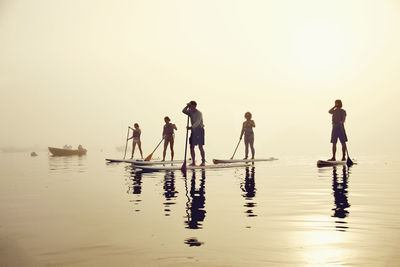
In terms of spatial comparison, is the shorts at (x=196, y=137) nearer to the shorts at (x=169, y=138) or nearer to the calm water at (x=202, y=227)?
the shorts at (x=169, y=138)

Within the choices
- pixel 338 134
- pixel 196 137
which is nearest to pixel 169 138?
pixel 196 137

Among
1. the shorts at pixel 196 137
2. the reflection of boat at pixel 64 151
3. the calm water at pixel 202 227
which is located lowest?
the calm water at pixel 202 227

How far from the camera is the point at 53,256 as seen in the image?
486 cm

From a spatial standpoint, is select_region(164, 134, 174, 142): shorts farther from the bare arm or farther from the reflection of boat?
the reflection of boat

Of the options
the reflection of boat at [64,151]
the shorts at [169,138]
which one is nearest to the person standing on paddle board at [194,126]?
the shorts at [169,138]

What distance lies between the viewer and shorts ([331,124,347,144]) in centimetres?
2058

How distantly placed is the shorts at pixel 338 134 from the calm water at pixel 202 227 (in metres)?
9.44

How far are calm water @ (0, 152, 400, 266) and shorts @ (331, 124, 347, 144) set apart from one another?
9441 millimetres

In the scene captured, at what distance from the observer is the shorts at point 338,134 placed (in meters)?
20.6

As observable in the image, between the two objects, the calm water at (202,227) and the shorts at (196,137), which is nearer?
the calm water at (202,227)

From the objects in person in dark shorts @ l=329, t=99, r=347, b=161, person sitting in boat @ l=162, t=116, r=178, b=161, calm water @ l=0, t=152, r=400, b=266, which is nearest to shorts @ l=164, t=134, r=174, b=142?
person sitting in boat @ l=162, t=116, r=178, b=161

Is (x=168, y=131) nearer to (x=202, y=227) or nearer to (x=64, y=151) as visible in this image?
(x=202, y=227)

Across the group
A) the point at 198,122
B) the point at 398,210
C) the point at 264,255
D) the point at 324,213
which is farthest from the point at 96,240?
the point at 198,122

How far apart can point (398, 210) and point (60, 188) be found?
8882 mm
